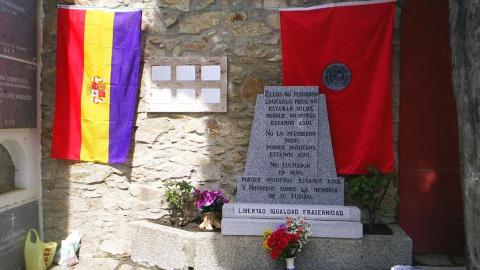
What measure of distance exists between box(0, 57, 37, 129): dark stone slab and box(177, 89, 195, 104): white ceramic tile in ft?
4.88

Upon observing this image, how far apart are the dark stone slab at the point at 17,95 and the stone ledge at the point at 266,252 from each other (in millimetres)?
1798

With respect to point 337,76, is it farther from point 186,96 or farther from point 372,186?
point 186,96

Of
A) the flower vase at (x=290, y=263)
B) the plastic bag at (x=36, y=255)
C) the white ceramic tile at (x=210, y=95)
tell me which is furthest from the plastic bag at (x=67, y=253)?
the flower vase at (x=290, y=263)

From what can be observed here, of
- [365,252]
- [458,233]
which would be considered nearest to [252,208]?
[365,252]

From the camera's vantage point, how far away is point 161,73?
4312mm

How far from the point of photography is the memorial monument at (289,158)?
149 inches

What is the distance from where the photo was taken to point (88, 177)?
4.43 m

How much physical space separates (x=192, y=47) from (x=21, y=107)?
1.77 m

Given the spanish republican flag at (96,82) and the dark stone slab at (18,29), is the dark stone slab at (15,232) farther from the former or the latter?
the dark stone slab at (18,29)

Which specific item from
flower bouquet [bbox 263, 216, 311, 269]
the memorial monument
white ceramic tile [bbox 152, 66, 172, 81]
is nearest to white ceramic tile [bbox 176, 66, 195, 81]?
white ceramic tile [bbox 152, 66, 172, 81]

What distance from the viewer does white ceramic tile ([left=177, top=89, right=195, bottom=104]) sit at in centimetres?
428

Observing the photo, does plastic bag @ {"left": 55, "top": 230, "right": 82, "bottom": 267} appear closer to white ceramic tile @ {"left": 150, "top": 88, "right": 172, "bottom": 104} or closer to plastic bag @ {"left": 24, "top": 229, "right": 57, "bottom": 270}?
plastic bag @ {"left": 24, "top": 229, "right": 57, "bottom": 270}

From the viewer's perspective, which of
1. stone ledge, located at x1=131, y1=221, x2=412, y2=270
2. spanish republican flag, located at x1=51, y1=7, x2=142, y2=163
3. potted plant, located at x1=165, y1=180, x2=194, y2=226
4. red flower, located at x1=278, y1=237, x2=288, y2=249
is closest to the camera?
red flower, located at x1=278, y1=237, x2=288, y2=249

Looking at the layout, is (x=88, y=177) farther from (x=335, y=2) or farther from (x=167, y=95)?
(x=335, y=2)
